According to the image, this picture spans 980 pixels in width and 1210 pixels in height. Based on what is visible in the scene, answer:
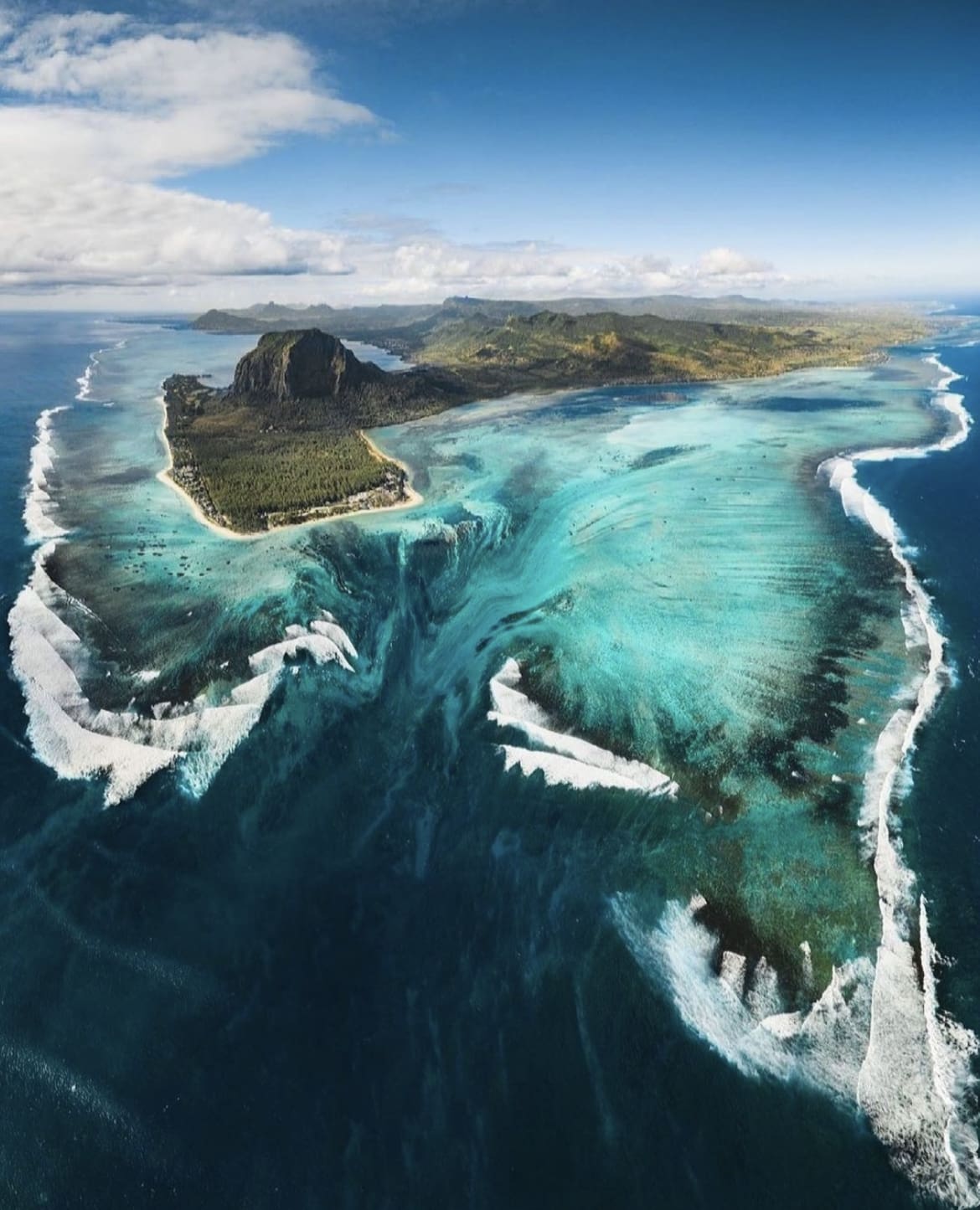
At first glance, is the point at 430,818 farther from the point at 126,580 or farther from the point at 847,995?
the point at 126,580

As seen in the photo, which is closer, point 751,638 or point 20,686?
point 20,686

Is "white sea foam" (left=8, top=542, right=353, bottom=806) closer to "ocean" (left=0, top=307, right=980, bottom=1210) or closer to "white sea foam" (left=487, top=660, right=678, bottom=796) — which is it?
"ocean" (left=0, top=307, right=980, bottom=1210)

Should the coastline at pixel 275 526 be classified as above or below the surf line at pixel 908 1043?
above

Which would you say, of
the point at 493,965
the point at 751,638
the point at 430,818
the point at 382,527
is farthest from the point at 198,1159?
the point at 382,527

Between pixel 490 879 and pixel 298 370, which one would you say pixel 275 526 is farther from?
pixel 298 370

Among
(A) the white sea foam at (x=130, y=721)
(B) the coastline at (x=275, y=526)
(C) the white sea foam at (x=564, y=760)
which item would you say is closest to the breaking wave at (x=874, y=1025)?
(C) the white sea foam at (x=564, y=760)

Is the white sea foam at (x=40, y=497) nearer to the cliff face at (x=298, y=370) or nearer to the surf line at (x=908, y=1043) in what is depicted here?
the cliff face at (x=298, y=370)
